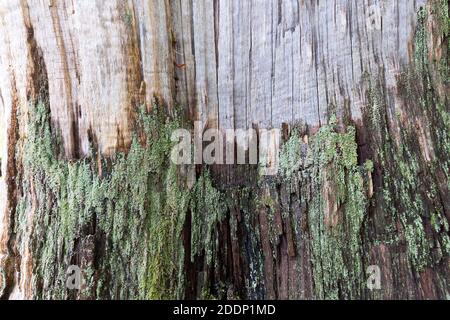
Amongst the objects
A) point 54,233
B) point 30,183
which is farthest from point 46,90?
point 54,233

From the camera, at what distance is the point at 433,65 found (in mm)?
2193

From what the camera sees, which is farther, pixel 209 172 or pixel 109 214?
pixel 209 172

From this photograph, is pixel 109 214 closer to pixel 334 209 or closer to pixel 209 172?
pixel 209 172

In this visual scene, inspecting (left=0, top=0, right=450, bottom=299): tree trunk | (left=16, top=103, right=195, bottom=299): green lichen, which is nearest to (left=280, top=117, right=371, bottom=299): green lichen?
(left=0, top=0, right=450, bottom=299): tree trunk

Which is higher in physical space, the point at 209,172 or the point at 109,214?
the point at 209,172

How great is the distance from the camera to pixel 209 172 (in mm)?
2320

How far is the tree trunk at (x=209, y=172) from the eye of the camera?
205cm

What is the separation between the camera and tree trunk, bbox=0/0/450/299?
2.05m

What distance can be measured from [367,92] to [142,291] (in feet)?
4.50

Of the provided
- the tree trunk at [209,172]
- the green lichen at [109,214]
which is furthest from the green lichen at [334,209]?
the green lichen at [109,214]

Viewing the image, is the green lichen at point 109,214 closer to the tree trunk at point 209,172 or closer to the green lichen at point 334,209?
the tree trunk at point 209,172

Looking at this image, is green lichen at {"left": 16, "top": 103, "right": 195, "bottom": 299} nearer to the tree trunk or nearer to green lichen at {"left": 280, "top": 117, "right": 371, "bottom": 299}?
the tree trunk

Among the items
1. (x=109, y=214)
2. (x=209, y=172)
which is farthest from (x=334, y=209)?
(x=109, y=214)
